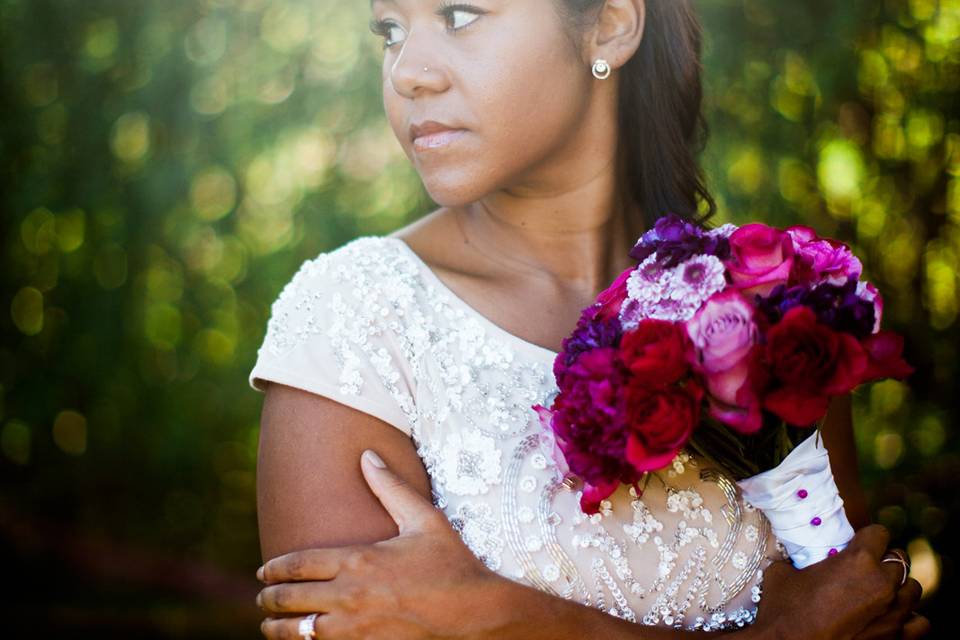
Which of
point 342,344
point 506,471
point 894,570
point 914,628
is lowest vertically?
point 914,628

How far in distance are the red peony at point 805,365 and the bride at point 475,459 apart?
0.40 m

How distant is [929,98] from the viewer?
12.5ft

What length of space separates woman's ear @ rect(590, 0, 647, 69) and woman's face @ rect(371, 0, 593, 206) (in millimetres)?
115

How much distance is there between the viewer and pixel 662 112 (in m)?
2.57

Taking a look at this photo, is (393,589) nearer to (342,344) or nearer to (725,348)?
(342,344)

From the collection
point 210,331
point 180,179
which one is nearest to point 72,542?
point 210,331

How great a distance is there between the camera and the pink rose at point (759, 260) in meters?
1.86

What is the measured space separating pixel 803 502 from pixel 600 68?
0.96 meters

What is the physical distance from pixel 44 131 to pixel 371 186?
1.20m

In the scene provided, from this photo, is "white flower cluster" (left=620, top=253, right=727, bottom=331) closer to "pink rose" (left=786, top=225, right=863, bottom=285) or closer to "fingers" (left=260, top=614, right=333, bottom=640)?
"pink rose" (left=786, top=225, right=863, bottom=285)

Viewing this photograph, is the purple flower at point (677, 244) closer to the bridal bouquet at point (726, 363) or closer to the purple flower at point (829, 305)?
the bridal bouquet at point (726, 363)

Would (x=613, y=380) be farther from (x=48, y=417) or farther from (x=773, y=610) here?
(x=48, y=417)

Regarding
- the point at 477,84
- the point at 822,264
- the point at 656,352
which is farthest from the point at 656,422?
the point at 477,84

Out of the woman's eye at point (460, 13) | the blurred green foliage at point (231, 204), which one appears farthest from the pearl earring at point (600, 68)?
the blurred green foliage at point (231, 204)
